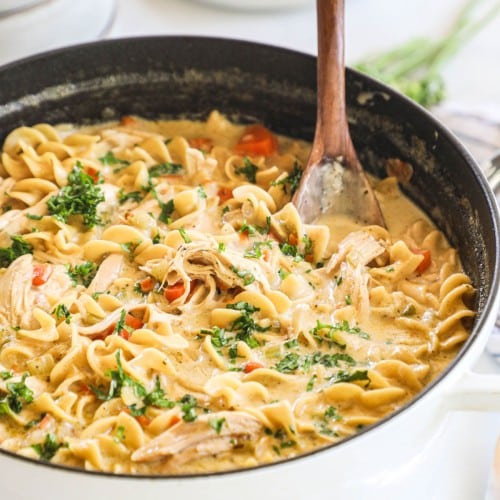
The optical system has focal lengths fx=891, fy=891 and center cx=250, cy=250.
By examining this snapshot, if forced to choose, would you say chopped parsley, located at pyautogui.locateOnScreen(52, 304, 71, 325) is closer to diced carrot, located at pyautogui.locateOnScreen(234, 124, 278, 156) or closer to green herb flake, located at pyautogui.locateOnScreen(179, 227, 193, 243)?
green herb flake, located at pyautogui.locateOnScreen(179, 227, 193, 243)

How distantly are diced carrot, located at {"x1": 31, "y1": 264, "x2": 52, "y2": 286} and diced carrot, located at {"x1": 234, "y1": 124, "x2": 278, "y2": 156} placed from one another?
51.8 inches

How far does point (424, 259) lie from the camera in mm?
4023

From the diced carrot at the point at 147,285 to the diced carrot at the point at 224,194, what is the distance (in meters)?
0.71

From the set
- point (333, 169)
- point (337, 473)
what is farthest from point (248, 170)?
point (337, 473)

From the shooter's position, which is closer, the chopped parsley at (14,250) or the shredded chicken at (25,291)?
the shredded chicken at (25,291)

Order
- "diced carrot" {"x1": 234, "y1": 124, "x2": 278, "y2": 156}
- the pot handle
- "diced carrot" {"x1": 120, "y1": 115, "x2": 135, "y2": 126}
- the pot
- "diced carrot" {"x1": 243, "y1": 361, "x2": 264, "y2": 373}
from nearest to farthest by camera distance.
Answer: the pot < the pot handle < "diced carrot" {"x1": 243, "y1": 361, "x2": 264, "y2": 373} < "diced carrot" {"x1": 234, "y1": 124, "x2": 278, "y2": 156} < "diced carrot" {"x1": 120, "y1": 115, "x2": 135, "y2": 126}

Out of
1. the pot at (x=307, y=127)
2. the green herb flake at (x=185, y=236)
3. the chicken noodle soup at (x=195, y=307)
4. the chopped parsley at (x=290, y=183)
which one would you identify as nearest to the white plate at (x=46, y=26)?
the pot at (x=307, y=127)

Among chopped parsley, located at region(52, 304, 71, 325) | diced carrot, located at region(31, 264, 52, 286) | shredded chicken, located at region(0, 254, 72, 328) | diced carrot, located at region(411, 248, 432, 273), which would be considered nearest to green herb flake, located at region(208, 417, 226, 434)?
chopped parsley, located at region(52, 304, 71, 325)

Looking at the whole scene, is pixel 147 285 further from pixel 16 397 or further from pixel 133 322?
pixel 16 397

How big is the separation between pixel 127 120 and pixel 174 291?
1.48m

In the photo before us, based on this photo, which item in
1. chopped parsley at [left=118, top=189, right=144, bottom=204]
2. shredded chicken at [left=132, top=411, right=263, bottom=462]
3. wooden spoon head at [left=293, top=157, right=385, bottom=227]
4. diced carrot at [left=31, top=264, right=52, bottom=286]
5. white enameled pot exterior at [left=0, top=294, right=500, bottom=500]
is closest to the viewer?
white enameled pot exterior at [left=0, top=294, right=500, bottom=500]

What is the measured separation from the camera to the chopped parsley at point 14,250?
4000 mm

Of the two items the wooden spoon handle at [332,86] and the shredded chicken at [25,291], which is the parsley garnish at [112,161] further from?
the wooden spoon handle at [332,86]

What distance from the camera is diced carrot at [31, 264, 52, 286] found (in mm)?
3826
